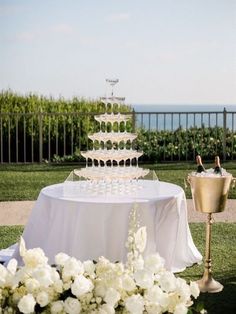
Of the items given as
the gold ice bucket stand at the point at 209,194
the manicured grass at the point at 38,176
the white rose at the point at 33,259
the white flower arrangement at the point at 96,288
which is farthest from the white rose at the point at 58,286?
the manicured grass at the point at 38,176

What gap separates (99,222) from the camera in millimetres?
5516

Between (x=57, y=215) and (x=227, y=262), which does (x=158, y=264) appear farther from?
(x=227, y=262)

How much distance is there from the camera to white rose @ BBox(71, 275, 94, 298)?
2.37 m

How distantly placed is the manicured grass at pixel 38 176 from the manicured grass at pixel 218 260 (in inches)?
87.1

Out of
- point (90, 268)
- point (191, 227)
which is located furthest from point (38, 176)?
point (90, 268)

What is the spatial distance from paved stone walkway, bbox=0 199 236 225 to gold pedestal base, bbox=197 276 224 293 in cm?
285

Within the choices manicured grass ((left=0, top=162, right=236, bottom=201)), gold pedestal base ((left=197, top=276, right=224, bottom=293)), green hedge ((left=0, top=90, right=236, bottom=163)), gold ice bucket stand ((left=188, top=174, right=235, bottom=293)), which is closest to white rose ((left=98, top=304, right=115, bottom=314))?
gold ice bucket stand ((left=188, top=174, right=235, bottom=293))

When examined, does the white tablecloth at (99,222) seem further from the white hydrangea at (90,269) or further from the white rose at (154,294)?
the white rose at (154,294)

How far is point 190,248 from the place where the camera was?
6379 mm

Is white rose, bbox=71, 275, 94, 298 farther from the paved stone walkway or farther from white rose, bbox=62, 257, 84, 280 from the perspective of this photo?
the paved stone walkway

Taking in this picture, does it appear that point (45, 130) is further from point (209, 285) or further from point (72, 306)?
point (72, 306)

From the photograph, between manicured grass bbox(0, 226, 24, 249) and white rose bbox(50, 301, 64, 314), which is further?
manicured grass bbox(0, 226, 24, 249)

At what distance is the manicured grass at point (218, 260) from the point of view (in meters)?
5.48

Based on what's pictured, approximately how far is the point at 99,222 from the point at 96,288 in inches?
122
